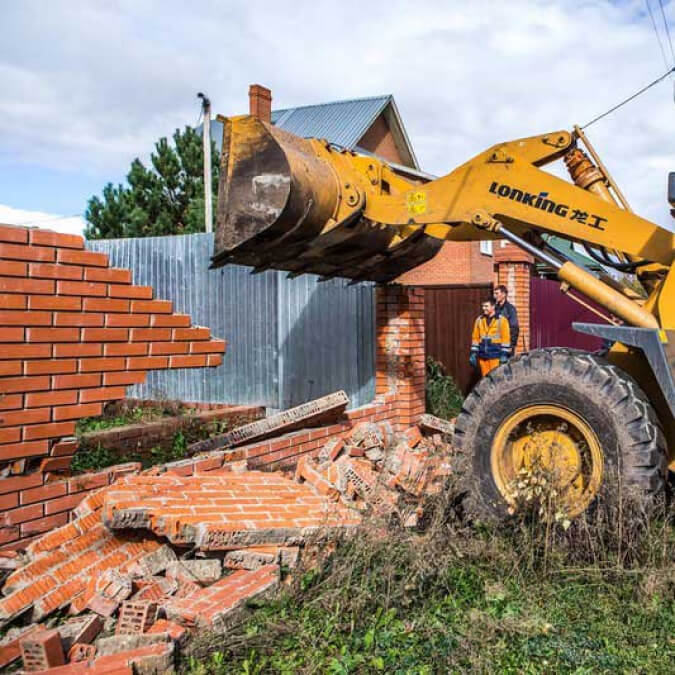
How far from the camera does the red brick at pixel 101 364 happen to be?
472 cm

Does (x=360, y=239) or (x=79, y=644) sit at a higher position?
(x=360, y=239)

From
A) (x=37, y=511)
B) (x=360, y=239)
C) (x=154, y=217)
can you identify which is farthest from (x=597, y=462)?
(x=154, y=217)

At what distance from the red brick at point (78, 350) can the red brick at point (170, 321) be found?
481 millimetres

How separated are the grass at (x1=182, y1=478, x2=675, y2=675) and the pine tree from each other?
16371 millimetres

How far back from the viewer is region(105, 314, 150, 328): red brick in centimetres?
487

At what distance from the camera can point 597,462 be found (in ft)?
14.8

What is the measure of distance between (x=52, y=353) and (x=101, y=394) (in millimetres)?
441

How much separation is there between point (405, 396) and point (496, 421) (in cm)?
354

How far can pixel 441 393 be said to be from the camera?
10.1m

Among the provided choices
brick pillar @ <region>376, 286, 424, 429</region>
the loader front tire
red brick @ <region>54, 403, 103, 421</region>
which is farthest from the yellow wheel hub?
brick pillar @ <region>376, 286, 424, 429</region>

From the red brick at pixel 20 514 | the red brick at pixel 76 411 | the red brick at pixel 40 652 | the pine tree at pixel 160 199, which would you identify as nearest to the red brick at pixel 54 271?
the red brick at pixel 76 411

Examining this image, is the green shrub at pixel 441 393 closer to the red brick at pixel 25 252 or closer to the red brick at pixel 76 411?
the red brick at pixel 76 411

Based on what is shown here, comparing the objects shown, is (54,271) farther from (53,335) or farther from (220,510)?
(220,510)

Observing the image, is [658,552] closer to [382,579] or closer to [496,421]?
[496,421]
